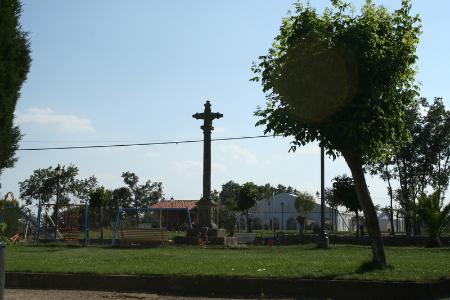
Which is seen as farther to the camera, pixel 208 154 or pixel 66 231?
pixel 66 231

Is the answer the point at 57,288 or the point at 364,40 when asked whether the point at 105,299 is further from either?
the point at 364,40

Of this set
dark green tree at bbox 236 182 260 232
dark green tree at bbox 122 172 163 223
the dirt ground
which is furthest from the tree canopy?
the dirt ground

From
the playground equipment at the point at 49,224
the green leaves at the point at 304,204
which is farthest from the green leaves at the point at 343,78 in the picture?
the green leaves at the point at 304,204

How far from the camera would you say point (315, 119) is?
11.8 m

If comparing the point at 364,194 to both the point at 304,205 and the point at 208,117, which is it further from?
the point at 304,205

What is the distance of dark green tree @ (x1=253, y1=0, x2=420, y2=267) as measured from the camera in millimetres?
11594

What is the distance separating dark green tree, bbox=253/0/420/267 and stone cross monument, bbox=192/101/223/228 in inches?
635

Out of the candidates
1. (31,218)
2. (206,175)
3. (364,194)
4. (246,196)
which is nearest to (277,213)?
(246,196)

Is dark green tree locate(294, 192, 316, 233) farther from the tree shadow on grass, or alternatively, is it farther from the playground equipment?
the tree shadow on grass

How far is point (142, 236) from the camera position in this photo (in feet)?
86.9

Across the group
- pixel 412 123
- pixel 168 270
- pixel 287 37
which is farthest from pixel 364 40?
pixel 412 123

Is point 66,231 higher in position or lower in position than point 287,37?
lower

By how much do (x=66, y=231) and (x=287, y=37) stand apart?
82.2 feet

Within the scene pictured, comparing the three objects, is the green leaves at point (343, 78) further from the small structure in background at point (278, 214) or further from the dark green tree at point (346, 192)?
the small structure in background at point (278, 214)
